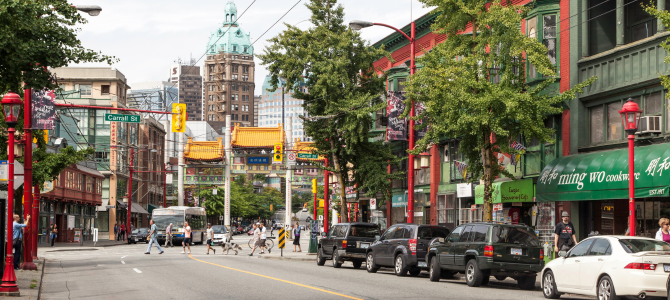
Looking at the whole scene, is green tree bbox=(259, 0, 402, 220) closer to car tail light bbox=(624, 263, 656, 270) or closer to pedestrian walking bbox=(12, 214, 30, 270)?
pedestrian walking bbox=(12, 214, 30, 270)

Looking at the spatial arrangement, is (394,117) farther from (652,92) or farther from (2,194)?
(2,194)

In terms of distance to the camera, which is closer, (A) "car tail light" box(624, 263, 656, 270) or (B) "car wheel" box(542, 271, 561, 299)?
(A) "car tail light" box(624, 263, 656, 270)

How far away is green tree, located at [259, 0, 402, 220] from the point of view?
109ft

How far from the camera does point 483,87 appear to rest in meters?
22.2

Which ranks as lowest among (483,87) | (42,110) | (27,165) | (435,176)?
(435,176)

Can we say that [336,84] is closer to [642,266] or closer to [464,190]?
[464,190]

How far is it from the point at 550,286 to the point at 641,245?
2.59 metres

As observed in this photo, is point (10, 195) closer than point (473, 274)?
Yes

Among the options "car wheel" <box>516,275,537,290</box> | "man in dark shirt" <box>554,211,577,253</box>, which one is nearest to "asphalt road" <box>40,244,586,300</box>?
"car wheel" <box>516,275,537,290</box>

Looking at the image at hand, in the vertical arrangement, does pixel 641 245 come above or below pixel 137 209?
above

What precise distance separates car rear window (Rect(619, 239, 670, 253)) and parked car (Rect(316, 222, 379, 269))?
12930 millimetres

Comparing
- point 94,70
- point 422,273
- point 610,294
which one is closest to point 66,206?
point 94,70

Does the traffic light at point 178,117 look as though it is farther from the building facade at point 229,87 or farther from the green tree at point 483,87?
the building facade at point 229,87

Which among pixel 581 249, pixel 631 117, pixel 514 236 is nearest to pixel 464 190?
pixel 514 236
